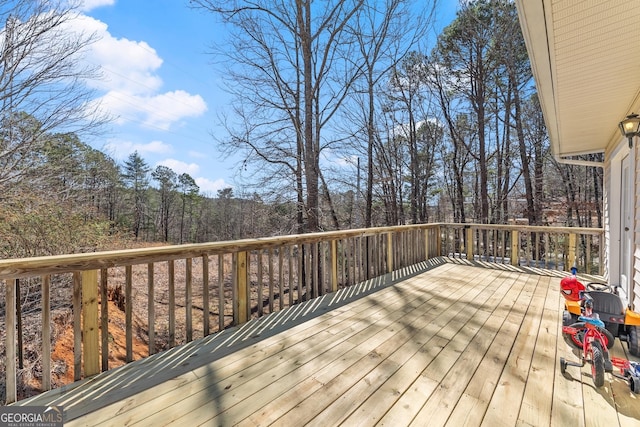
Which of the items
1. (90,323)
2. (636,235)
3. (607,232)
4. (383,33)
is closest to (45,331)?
(90,323)

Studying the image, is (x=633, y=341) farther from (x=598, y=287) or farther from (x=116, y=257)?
(x=116, y=257)

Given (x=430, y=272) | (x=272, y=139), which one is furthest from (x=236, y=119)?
(x=430, y=272)

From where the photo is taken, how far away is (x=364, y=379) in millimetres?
1919

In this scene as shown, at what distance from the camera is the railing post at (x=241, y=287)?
289 centimetres

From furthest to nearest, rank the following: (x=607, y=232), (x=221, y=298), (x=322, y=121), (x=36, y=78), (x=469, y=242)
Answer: (x=322, y=121), (x=469, y=242), (x=36, y=78), (x=607, y=232), (x=221, y=298)

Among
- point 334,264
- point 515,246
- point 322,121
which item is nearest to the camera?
point 334,264

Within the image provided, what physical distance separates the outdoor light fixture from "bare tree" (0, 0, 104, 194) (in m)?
8.66

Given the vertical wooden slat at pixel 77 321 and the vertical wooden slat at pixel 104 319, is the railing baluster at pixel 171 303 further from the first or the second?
the vertical wooden slat at pixel 77 321

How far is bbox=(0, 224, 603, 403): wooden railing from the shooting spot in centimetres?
179

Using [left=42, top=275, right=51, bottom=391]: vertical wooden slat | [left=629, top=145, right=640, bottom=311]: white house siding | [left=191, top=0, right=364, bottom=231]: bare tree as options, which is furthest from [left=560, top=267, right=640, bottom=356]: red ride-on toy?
[left=191, top=0, right=364, bottom=231]: bare tree
